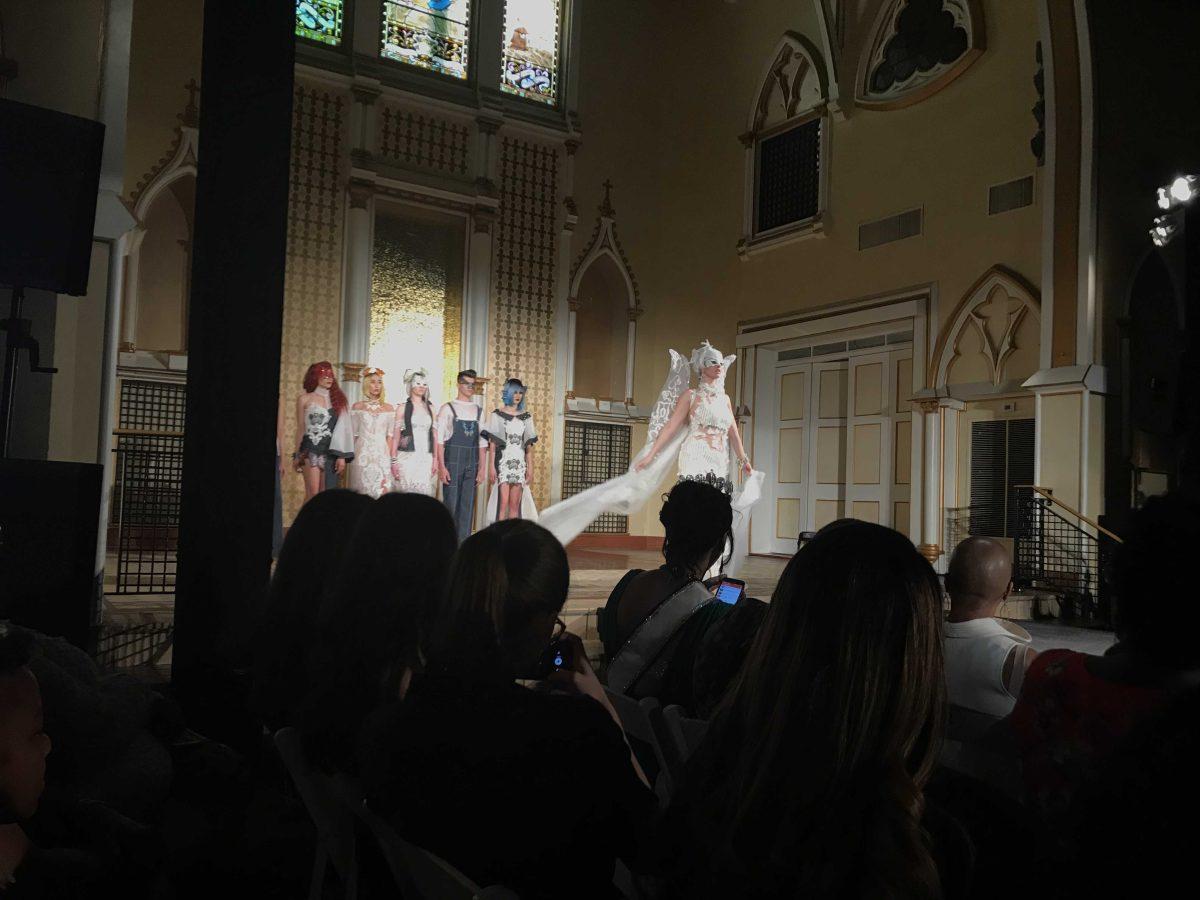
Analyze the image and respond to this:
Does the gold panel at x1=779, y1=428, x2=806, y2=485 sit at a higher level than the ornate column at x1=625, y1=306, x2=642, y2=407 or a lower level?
lower

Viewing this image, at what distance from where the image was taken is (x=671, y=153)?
1305cm

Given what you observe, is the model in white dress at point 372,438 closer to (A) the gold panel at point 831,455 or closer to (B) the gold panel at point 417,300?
(B) the gold panel at point 417,300

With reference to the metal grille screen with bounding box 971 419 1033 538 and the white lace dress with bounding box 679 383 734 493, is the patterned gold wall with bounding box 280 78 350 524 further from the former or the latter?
the metal grille screen with bounding box 971 419 1033 538

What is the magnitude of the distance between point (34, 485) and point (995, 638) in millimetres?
2993

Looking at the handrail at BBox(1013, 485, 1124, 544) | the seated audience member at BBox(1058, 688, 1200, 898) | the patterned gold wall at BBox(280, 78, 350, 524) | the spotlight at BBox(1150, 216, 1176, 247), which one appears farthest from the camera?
the patterned gold wall at BBox(280, 78, 350, 524)

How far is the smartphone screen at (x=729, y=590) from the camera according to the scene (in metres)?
2.39

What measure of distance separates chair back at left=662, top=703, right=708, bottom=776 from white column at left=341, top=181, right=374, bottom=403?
9.65 meters

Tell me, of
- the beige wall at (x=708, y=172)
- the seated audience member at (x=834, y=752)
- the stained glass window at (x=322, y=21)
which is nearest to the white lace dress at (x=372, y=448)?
the beige wall at (x=708, y=172)

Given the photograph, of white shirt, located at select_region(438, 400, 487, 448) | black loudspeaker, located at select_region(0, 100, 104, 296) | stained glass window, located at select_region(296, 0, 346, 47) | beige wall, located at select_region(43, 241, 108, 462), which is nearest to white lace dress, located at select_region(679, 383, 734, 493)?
white shirt, located at select_region(438, 400, 487, 448)

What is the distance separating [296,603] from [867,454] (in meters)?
9.69

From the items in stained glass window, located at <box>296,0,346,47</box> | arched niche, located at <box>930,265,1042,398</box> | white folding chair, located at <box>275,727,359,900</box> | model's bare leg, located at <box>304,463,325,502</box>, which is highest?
stained glass window, located at <box>296,0,346,47</box>

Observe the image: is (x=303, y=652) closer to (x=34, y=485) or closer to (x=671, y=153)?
(x=34, y=485)

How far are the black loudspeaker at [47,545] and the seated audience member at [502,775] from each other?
2.24 meters

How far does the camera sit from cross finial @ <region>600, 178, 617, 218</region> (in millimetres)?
12516
